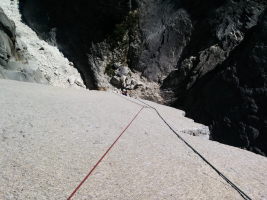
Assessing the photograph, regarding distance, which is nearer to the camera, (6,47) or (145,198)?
(145,198)

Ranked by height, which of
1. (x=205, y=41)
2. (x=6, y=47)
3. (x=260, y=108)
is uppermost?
(x=205, y=41)

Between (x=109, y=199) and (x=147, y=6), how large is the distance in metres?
31.7

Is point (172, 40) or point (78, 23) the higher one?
point (78, 23)

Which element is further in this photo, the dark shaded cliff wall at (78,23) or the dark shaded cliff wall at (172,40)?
the dark shaded cliff wall at (78,23)

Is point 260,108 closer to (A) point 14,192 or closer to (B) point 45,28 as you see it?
(A) point 14,192

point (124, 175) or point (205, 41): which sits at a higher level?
point (205, 41)

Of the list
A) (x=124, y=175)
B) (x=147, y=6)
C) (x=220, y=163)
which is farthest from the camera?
(x=147, y=6)

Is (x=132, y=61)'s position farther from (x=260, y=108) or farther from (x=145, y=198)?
(x=145, y=198)

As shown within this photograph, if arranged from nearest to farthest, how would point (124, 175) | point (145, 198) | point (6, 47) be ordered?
point (145, 198)
point (124, 175)
point (6, 47)

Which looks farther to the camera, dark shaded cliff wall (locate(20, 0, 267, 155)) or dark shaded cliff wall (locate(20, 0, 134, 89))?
dark shaded cliff wall (locate(20, 0, 134, 89))

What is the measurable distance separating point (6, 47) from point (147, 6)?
53.6 feet

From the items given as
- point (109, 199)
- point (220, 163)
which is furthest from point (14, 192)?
point (220, 163)

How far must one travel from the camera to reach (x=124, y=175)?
17.2ft

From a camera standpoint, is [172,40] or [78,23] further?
[78,23]
